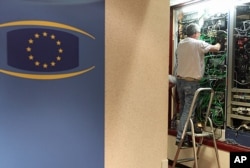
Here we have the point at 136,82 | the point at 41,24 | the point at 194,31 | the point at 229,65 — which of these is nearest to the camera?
the point at 41,24

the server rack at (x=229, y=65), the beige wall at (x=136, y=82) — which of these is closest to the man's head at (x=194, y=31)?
the server rack at (x=229, y=65)

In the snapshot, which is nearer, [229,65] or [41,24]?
[41,24]

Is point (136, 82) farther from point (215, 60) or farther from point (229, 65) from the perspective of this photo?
point (215, 60)

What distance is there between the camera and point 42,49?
168 cm

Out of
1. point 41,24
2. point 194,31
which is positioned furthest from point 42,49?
point 194,31

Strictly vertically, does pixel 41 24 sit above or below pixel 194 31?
below

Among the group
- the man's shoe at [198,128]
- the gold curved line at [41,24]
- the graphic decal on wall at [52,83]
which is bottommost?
the man's shoe at [198,128]

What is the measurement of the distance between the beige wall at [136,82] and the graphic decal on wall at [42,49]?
0.26 meters

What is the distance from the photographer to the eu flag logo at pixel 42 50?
1604mm

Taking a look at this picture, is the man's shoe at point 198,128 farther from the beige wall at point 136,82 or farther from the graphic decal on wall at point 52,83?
the graphic decal on wall at point 52,83

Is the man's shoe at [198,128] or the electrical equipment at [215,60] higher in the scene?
the electrical equipment at [215,60]

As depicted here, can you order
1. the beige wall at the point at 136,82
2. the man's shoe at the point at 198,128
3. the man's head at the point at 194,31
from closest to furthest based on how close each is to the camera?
the beige wall at the point at 136,82 → the man's shoe at the point at 198,128 → the man's head at the point at 194,31

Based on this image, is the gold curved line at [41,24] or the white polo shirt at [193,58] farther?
the white polo shirt at [193,58]

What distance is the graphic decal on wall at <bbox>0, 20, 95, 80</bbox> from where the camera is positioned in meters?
1.60
